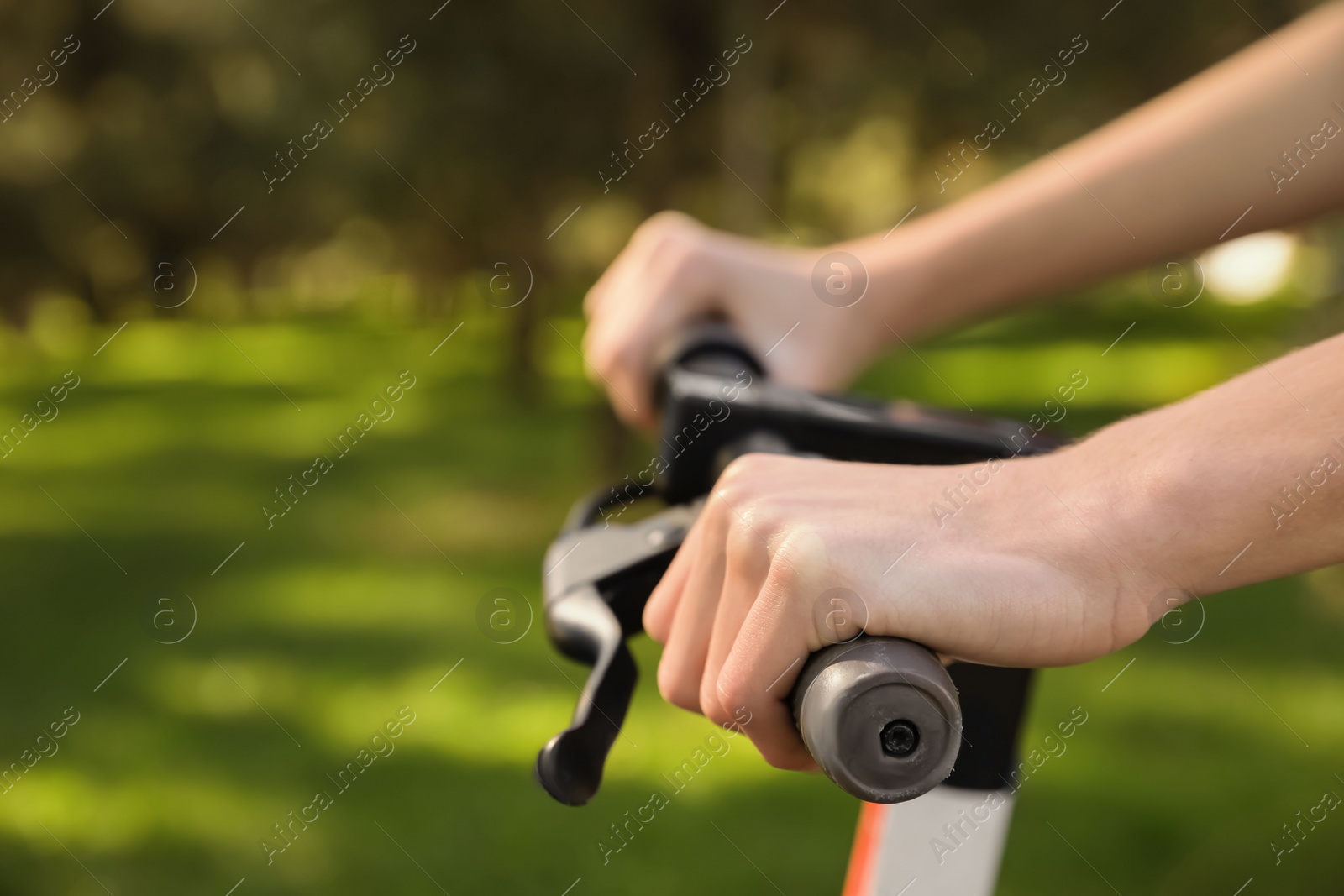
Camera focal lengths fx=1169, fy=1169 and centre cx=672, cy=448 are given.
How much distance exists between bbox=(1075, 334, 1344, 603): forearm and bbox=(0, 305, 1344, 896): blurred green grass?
3.59 metres

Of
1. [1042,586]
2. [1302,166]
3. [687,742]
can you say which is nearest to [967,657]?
[1042,586]

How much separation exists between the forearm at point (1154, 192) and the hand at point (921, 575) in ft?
2.60

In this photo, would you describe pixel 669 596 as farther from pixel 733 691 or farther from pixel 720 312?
pixel 720 312

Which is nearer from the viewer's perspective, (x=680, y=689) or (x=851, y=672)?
(x=851, y=672)

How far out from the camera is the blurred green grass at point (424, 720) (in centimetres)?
426

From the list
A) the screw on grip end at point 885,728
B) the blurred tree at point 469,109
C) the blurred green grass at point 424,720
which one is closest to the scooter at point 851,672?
the screw on grip end at point 885,728

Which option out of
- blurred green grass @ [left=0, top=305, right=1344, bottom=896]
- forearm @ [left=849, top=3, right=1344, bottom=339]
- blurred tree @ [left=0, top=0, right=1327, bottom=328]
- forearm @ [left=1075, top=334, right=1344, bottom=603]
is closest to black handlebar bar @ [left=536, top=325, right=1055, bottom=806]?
forearm @ [left=1075, top=334, right=1344, bottom=603]

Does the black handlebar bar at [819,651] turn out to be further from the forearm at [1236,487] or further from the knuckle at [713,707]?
the forearm at [1236,487]

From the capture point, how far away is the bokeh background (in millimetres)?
4484

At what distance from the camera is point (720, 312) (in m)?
1.68

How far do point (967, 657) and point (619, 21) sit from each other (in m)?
7.83

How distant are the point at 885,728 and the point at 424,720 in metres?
4.96

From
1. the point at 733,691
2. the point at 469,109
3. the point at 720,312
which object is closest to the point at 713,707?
the point at 733,691

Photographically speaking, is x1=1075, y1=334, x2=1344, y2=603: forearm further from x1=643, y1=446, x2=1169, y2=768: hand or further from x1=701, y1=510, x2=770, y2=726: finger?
x1=701, y1=510, x2=770, y2=726: finger
